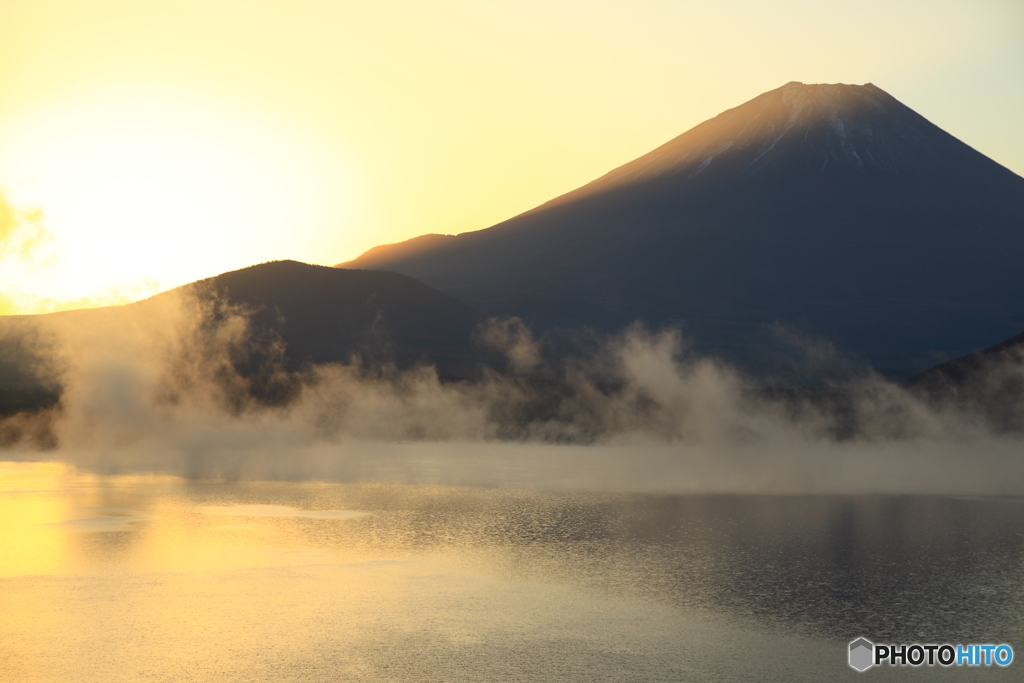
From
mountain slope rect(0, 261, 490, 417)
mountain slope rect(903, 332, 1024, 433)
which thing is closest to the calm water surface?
mountain slope rect(903, 332, 1024, 433)

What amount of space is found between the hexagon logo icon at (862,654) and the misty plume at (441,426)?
1040 inches

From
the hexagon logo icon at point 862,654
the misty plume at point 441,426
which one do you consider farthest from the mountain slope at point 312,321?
the hexagon logo icon at point 862,654

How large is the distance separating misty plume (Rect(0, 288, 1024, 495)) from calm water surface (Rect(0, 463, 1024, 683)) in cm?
1312

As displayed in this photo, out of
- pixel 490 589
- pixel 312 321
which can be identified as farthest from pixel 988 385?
pixel 312 321

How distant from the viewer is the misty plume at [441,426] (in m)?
54.8

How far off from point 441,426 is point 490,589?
2689 inches

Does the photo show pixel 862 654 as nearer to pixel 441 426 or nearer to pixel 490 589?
pixel 490 589

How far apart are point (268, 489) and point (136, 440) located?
109 feet

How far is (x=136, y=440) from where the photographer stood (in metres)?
73.3

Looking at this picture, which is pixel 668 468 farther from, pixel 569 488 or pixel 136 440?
pixel 136 440
